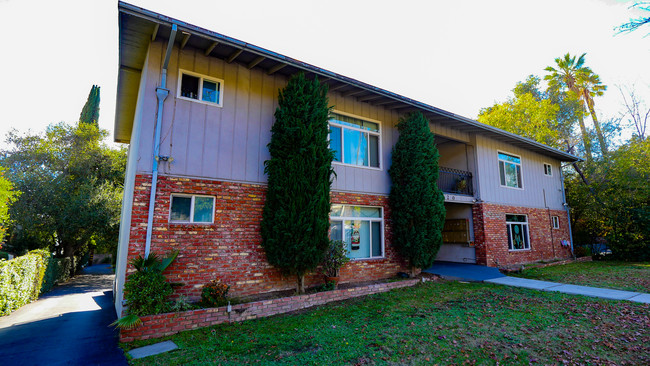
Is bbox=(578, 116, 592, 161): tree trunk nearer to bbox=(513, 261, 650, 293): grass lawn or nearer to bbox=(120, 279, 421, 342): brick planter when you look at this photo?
bbox=(513, 261, 650, 293): grass lawn

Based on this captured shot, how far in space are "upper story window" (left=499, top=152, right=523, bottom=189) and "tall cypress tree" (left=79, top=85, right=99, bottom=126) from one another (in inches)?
1023

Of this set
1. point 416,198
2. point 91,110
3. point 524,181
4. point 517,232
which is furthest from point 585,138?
point 91,110

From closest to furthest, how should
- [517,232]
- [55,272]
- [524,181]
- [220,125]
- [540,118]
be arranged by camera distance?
[220,125]
[517,232]
[524,181]
[55,272]
[540,118]

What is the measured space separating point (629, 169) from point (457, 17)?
15.0m

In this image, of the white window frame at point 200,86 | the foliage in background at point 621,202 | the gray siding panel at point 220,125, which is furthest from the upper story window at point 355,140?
the foliage in background at point 621,202

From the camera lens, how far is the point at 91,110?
2236cm

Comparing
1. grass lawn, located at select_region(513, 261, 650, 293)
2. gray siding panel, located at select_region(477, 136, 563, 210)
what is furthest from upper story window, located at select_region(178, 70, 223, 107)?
grass lawn, located at select_region(513, 261, 650, 293)

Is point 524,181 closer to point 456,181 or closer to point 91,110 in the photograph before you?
point 456,181

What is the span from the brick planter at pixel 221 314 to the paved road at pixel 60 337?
0.49 metres

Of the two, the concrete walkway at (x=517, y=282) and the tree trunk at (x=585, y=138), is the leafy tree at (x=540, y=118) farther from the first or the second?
the concrete walkway at (x=517, y=282)

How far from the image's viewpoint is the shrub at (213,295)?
246 inches

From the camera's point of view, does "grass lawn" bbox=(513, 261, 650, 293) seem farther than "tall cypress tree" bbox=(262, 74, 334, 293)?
Yes

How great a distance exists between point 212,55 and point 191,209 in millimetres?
3807

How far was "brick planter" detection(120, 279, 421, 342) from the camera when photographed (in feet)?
17.4
